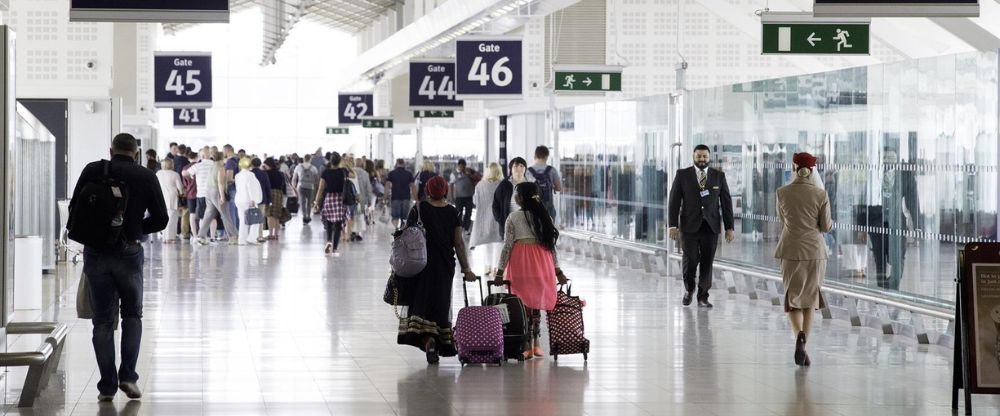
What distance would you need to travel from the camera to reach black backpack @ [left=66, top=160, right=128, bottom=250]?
8477 millimetres

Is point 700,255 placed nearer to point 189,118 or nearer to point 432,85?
point 432,85

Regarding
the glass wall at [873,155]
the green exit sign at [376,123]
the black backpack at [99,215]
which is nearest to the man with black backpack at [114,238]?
the black backpack at [99,215]

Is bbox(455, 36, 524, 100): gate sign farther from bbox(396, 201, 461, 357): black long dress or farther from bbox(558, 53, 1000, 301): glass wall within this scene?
bbox(396, 201, 461, 357): black long dress

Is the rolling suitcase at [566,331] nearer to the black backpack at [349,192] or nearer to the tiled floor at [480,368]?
the tiled floor at [480,368]

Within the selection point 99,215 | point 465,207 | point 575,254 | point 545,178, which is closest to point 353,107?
point 465,207

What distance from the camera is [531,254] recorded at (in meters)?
10.8

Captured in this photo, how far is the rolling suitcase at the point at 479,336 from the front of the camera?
10273 millimetres

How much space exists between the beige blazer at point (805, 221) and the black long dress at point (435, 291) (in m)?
2.44

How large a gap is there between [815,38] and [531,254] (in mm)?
6302

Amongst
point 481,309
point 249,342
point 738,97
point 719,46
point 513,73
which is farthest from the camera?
point 719,46

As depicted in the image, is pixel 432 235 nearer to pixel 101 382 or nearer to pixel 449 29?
A: pixel 101 382

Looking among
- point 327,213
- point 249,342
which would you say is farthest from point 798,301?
point 327,213

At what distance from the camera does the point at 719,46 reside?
93.6ft

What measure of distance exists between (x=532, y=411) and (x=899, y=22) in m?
17.1
